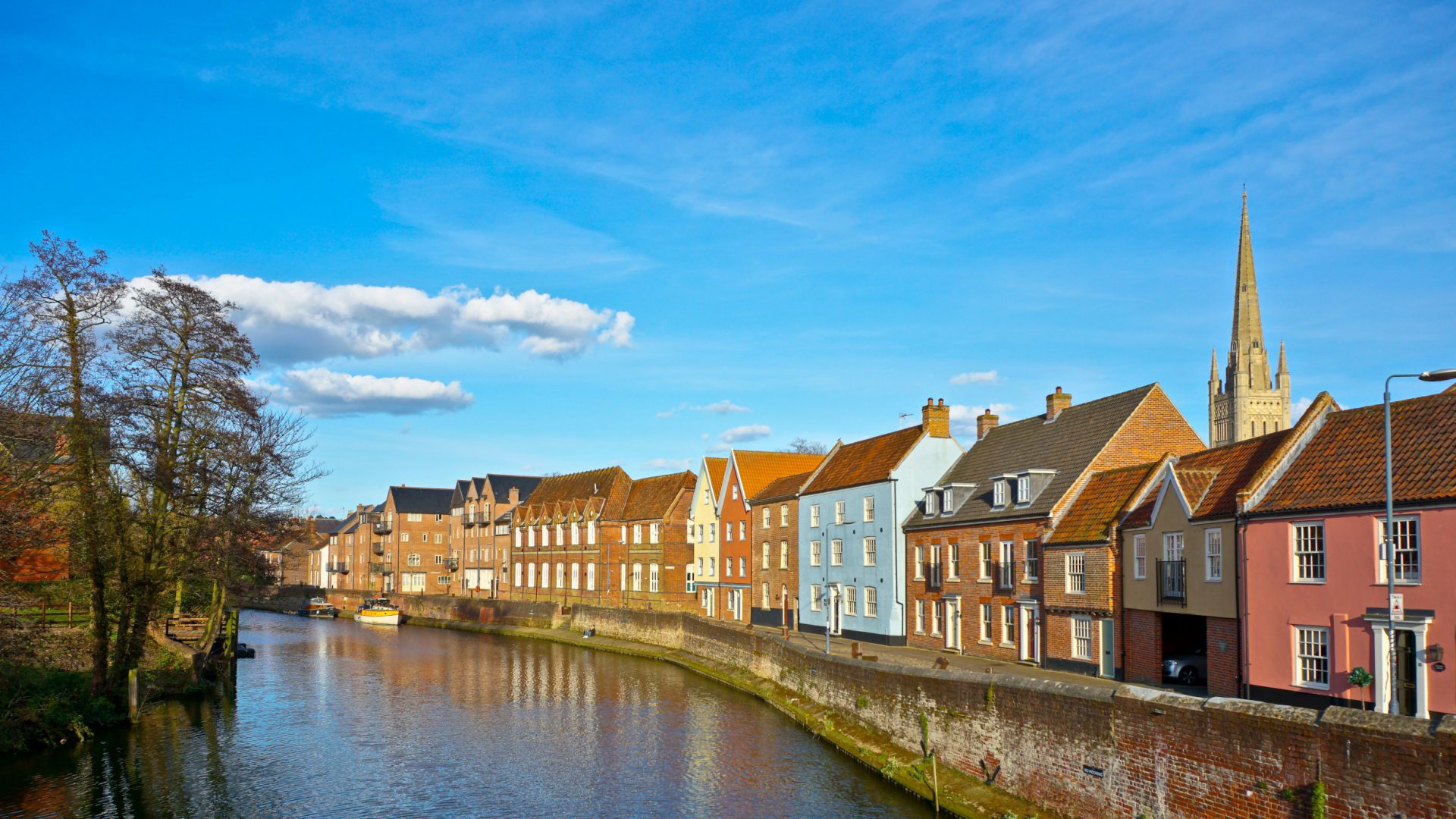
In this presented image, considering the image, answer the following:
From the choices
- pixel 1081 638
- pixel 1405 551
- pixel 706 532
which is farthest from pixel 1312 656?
pixel 706 532

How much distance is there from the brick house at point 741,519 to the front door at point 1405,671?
42027mm

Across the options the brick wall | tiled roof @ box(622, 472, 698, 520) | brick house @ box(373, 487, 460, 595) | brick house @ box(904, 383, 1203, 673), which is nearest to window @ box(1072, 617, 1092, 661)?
brick house @ box(904, 383, 1203, 673)

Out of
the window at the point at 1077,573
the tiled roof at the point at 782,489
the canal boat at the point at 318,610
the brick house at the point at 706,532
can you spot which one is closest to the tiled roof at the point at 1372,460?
the window at the point at 1077,573

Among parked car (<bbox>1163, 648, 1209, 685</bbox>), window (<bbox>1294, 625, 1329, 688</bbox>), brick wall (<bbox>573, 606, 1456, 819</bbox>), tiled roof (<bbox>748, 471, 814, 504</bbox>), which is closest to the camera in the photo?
brick wall (<bbox>573, 606, 1456, 819</bbox>)

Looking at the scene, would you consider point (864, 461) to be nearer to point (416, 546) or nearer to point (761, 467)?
point (761, 467)

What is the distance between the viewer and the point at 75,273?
28.0m

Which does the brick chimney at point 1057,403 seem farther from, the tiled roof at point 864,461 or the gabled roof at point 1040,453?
the tiled roof at point 864,461

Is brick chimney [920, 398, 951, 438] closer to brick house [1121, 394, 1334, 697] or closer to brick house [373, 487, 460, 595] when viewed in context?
brick house [1121, 394, 1334, 697]

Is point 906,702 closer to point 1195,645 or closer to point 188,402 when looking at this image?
point 1195,645

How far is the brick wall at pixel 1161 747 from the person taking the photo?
14820 millimetres

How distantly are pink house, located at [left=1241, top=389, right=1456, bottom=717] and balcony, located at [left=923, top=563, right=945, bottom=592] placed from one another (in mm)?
18366

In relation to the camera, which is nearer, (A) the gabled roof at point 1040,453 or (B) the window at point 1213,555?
(B) the window at point 1213,555

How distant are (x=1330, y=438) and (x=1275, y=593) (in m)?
4.19

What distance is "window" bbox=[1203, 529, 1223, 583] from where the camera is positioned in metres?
27.5
